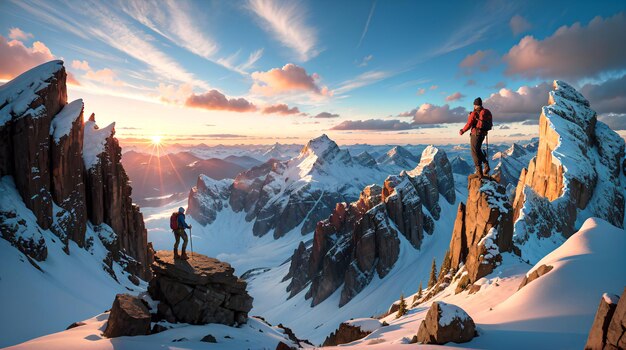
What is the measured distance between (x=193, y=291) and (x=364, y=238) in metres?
102

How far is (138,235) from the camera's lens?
67812 millimetres

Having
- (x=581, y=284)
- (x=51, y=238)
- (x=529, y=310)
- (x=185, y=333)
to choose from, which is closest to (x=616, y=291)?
(x=581, y=284)

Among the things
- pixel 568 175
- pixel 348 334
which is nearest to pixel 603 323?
pixel 348 334

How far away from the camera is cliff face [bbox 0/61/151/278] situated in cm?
4388

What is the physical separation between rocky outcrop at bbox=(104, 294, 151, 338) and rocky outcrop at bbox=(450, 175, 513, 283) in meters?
25.9

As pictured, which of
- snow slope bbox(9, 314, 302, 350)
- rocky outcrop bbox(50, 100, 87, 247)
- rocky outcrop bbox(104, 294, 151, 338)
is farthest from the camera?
rocky outcrop bbox(50, 100, 87, 247)

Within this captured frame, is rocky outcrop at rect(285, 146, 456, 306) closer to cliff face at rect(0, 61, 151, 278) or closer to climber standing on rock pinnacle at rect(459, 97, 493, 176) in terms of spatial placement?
cliff face at rect(0, 61, 151, 278)

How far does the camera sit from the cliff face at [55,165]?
43875mm

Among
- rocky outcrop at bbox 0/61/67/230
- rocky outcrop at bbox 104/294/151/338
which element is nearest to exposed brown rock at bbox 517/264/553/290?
rocky outcrop at bbox 104/294/151/338

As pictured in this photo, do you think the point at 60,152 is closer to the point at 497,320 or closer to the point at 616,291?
the point at 497,320

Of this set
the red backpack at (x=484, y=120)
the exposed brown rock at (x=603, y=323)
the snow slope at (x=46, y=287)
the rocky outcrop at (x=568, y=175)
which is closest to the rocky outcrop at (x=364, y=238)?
the rocky outcrop at (x=568, y=175)

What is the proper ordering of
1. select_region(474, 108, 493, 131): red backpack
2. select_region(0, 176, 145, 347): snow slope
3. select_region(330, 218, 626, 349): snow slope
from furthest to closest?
select_region(0, 176, 145, 347): snow slope
select_region(474, 108, 493, 131): red backpack
select_region(330, 218, 626, 349): snow slope

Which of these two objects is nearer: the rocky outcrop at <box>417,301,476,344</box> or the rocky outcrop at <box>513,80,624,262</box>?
the rocky outcrop at <box>417,301,476,344</box>

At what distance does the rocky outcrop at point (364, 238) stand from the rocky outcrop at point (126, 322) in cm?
10302
